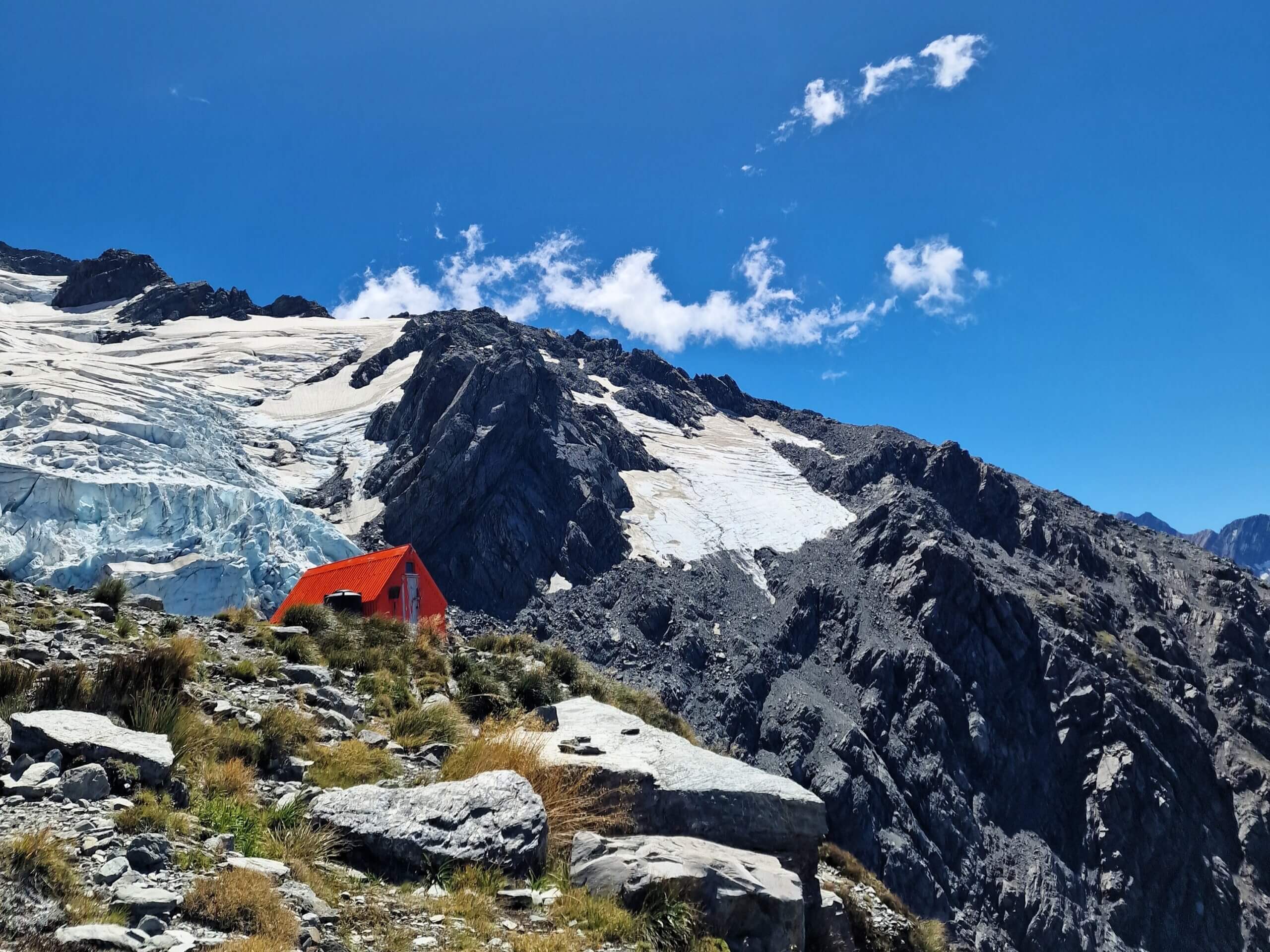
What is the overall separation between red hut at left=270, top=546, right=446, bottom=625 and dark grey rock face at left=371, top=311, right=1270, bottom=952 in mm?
31816

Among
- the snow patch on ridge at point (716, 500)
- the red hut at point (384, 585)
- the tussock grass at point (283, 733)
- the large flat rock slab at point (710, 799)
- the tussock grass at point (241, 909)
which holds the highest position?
the snow patch on ridge at point (716, 500)

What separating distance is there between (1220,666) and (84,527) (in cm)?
10012

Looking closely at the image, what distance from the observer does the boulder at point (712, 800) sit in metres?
7.98

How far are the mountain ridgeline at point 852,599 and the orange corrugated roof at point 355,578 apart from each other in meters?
26.3

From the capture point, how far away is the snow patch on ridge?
82.8m

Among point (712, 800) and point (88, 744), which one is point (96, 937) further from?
point (712, 800)

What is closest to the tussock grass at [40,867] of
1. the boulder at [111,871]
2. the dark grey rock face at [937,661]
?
the boulder at [111,871]

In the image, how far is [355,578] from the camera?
917 inches

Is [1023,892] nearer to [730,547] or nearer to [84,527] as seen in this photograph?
[730,547]

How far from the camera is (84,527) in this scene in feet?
158

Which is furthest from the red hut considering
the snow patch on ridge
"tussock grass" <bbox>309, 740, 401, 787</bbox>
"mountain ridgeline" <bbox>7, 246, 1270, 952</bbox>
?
the snow patch on ridge

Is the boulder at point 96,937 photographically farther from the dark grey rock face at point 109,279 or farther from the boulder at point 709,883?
the dark grey rock face at point 109,279

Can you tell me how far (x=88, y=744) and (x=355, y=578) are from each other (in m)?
17.2

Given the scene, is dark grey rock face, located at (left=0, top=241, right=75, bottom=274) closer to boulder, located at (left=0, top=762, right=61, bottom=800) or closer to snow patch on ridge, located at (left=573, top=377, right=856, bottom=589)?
snow patch on ridge, located at (left=573, top=377, right=856, bottom=589)
